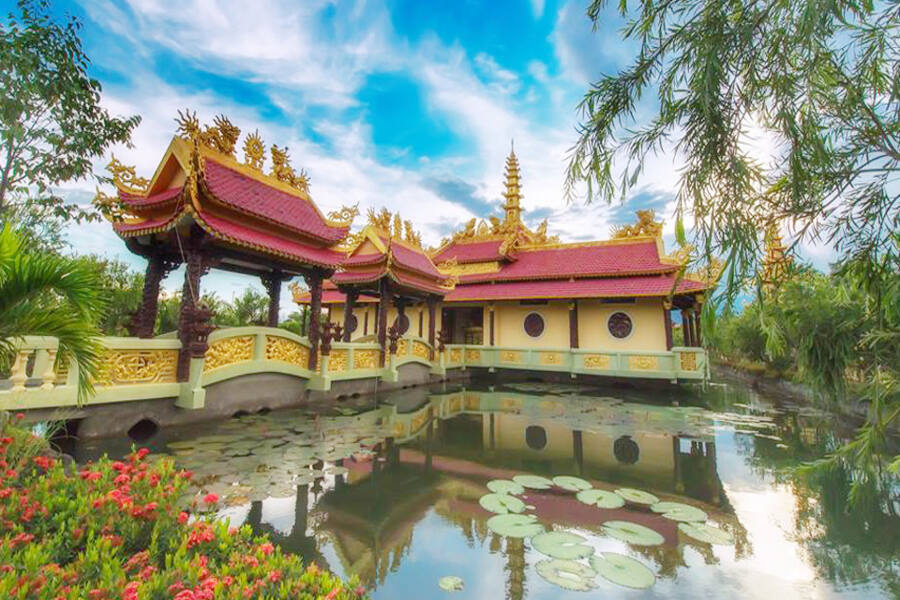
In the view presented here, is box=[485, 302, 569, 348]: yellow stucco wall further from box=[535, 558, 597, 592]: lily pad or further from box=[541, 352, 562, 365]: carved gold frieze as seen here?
box=[535, 558, 597, 592]: lily pad

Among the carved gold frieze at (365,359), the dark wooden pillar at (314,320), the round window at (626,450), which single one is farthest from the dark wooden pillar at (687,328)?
the dark wooden pillar at (314,320)

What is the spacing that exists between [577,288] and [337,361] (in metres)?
8.63

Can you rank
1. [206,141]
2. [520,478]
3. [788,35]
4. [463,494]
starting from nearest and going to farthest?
1. [788,35]
2. [463,494]
3. [520,478]
4. [206,141]

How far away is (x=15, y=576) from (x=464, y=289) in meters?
15.1

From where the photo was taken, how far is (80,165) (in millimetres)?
6703

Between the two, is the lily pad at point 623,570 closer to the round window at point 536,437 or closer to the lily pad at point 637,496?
the lily pad at point 637,496

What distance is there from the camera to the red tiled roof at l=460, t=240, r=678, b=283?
13.6m

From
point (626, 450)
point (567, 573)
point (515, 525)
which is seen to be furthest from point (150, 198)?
point (626, 450)

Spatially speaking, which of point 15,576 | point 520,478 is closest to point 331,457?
point 520,478

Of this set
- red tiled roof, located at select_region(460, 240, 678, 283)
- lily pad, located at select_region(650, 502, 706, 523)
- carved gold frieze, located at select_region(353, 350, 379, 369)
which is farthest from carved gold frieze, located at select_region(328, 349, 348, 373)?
red tiled roof, located at select_region(460, 240, 678, 283)

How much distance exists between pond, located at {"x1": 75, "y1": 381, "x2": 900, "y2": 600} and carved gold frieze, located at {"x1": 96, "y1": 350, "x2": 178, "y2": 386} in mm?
831

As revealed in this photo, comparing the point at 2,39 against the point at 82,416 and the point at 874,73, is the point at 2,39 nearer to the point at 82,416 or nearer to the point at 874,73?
the point at 82,416

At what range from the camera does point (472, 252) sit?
1808cm

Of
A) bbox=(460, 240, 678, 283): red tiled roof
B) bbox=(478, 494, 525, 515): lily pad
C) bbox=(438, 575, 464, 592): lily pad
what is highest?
bbox=(460, 240, 678, 283): red tiled roof
